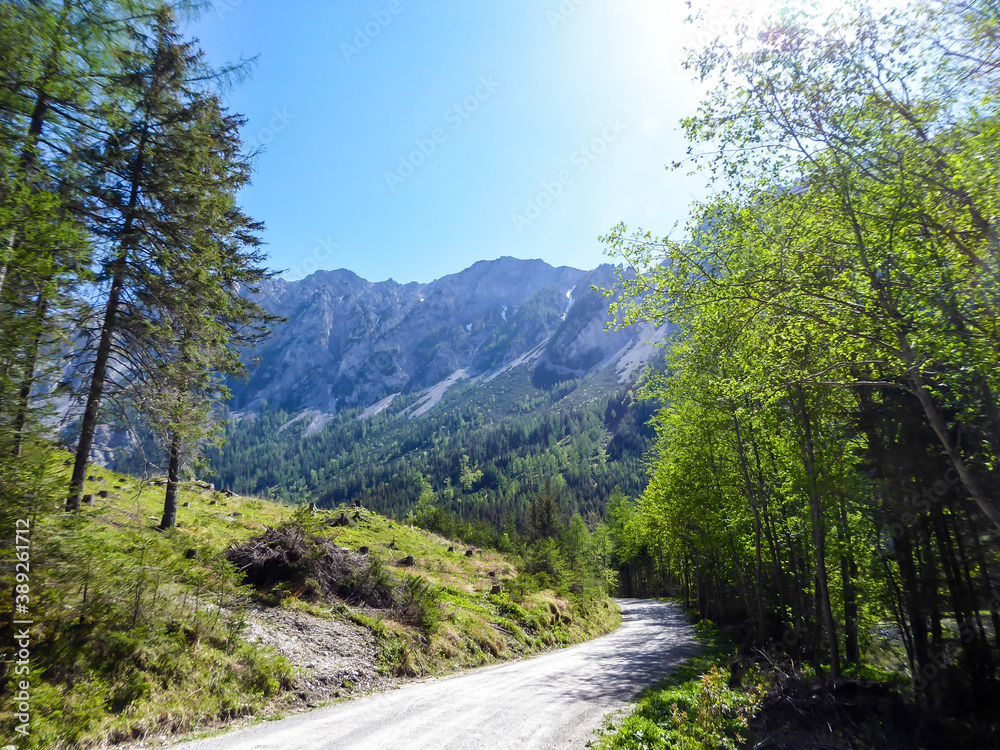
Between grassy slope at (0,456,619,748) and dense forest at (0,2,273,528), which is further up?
dense forest at (0,2,273,528)

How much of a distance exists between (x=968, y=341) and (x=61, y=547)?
15563 mm

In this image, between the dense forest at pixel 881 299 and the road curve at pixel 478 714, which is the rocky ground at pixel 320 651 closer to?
the road curve at pixel 478 714

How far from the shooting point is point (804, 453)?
15.2 metres

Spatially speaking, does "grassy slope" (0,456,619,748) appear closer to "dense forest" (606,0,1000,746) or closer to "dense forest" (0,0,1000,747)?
"dense forest" (0,0,1000,747)

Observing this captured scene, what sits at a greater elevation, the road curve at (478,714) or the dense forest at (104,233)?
the dense forest at (104,233)

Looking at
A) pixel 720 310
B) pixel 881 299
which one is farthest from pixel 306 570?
pixel 881 299

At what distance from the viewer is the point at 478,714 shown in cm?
1002

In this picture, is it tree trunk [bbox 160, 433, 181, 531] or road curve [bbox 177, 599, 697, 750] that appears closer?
road curve [bbox 177, 599, 697, 750]

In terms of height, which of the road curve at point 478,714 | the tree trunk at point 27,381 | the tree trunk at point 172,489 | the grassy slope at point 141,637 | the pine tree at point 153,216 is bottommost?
the road curve at point 478,714

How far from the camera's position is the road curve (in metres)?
8.10

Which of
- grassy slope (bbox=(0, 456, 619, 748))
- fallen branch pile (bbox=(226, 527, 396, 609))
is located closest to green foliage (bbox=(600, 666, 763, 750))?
grassy slope (bbox=(0, 456, 619, 748))

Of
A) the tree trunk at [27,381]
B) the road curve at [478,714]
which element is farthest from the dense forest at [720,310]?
the road curve at [478,714]

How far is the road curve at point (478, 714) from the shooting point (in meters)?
8.10

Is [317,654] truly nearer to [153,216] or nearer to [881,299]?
[153,216]
